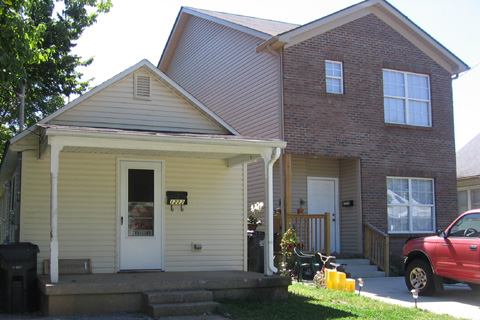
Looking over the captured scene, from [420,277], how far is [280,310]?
154 inches

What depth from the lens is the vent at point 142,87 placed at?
1148 centimetres

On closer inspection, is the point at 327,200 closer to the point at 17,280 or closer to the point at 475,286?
the point at 475,286

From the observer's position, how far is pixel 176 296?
8648mm

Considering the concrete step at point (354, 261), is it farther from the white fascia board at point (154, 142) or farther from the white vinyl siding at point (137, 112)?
the white fascia board at point (154, 142)

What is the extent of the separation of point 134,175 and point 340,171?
24.1 ft

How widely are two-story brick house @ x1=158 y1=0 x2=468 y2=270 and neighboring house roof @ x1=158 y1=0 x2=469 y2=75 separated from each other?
0.11ft

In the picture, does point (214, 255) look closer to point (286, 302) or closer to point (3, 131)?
point (286, 302)

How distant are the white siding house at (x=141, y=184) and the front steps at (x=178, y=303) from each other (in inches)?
68.9

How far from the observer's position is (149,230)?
1138 centimetres

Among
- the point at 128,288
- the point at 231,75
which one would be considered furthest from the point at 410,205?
the point at 128,288

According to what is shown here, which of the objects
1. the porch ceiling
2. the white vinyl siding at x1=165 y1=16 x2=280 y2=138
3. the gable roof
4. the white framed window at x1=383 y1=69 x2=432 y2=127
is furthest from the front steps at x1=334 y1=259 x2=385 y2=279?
the gable roof

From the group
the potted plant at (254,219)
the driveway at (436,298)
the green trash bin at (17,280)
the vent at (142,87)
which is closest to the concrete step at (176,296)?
the green trash bin at (17,280)

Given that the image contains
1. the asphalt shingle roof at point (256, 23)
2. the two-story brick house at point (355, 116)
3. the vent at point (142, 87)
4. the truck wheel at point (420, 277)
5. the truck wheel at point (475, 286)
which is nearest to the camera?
the truck wheel at point (420, 277)

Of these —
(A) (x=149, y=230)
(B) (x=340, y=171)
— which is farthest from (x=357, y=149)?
(A) (x=149, y=230)
